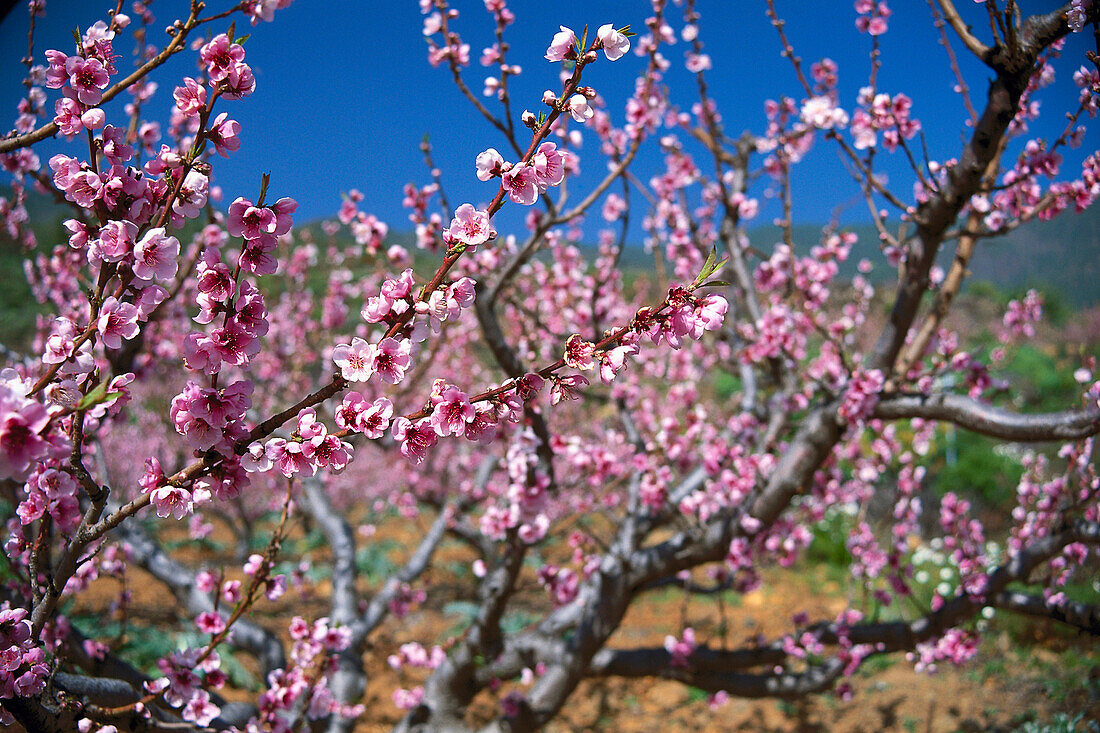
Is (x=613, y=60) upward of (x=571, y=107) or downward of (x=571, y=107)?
upward

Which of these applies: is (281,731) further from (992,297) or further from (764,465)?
(992,297)

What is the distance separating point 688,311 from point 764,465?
2.38m

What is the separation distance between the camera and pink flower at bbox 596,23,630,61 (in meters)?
1.14

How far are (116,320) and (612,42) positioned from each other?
1095 mm

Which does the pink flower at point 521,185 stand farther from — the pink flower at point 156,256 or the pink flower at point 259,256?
the pink flower at point 156,256

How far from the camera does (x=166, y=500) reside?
44.3 inches

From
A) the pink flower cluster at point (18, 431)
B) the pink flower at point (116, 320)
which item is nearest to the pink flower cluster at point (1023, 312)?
the pink flower at point (116, 320)

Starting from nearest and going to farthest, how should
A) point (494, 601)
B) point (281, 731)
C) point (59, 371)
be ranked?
1. point (59, 371)
2. point (281, 731)
3. point (494, 601)

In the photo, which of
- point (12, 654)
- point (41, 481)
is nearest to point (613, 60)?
point (41, 481)

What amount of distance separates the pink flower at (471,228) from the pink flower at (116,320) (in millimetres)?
612

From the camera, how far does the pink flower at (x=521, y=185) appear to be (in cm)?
110

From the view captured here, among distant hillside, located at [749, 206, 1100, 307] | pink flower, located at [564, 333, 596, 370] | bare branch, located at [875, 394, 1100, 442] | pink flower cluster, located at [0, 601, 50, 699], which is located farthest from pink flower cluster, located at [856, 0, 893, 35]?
distant hillside, located at [749, 206, 1100, 307]

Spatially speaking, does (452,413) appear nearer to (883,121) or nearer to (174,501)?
(174,501)

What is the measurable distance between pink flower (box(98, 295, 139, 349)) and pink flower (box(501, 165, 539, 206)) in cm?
74
